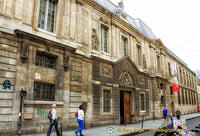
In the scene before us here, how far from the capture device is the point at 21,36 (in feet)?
31.4

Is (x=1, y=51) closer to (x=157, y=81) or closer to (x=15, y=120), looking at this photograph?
(x=15, y=120)

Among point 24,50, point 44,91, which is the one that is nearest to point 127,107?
point 44,91

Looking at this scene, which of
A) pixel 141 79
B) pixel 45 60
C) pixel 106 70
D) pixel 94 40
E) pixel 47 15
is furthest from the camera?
pixel 141 79

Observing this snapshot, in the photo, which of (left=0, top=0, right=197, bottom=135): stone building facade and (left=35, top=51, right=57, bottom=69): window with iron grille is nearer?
(left=0, top=0, right=197, bottom=135): stone building facade

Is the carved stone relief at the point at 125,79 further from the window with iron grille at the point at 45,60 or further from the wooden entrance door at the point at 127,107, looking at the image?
the window with iron grille at the point at 45,60

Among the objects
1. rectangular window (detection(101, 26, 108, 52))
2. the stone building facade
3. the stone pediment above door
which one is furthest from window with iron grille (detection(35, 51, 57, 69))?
the stone pediment above door

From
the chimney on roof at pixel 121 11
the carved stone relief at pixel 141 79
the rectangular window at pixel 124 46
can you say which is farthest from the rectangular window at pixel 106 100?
the chimney on roof at pixel 121 11

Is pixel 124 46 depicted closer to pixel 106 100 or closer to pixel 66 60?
pixel 106 100

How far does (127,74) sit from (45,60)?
9.29 meters

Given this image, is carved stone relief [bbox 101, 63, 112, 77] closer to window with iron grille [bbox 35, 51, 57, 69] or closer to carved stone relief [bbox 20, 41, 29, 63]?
window with iron grille [bbox 35, 51, 57, 69]

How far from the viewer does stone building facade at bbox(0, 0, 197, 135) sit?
916 cm

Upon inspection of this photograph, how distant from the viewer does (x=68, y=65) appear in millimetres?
11688

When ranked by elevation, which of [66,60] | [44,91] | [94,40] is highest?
[94,40]

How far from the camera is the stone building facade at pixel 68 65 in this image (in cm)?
916
